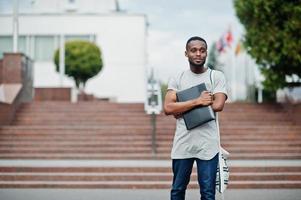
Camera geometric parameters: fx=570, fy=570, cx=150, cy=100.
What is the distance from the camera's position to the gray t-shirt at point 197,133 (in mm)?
4336

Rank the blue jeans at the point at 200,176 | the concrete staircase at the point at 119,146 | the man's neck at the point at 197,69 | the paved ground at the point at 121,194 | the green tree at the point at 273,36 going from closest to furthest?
the blue jeans at the point at 200,176 < the man's neck at the point at 197,69 < the paved ground at the point at 121,194 < the concrete staircase at the point at 119,146 < the green tree at the point at 273,36

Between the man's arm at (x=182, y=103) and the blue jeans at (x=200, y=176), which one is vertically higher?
the man's arm at (x=182, y=103)

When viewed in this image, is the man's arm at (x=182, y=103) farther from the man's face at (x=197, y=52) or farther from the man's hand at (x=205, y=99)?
the man's face at (x=197, y=52)

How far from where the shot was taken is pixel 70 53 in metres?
27.2

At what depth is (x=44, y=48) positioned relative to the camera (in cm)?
3412

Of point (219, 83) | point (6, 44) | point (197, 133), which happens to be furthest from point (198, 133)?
point (6, 44)

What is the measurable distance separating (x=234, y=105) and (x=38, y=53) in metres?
20.2

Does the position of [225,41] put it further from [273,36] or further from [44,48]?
[273,36]

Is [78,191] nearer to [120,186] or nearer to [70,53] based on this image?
[120,186]

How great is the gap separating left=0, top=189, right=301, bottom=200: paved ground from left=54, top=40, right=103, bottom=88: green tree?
18276 millimetres

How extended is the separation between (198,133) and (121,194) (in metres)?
4.14

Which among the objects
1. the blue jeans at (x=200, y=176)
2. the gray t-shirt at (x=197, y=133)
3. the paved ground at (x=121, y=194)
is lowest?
the paved ground at (x=121, y=194)

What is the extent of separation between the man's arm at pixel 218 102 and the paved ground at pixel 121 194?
11.7 feet

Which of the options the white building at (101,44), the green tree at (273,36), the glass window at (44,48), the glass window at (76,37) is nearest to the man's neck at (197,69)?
the green tree at (273,36)
